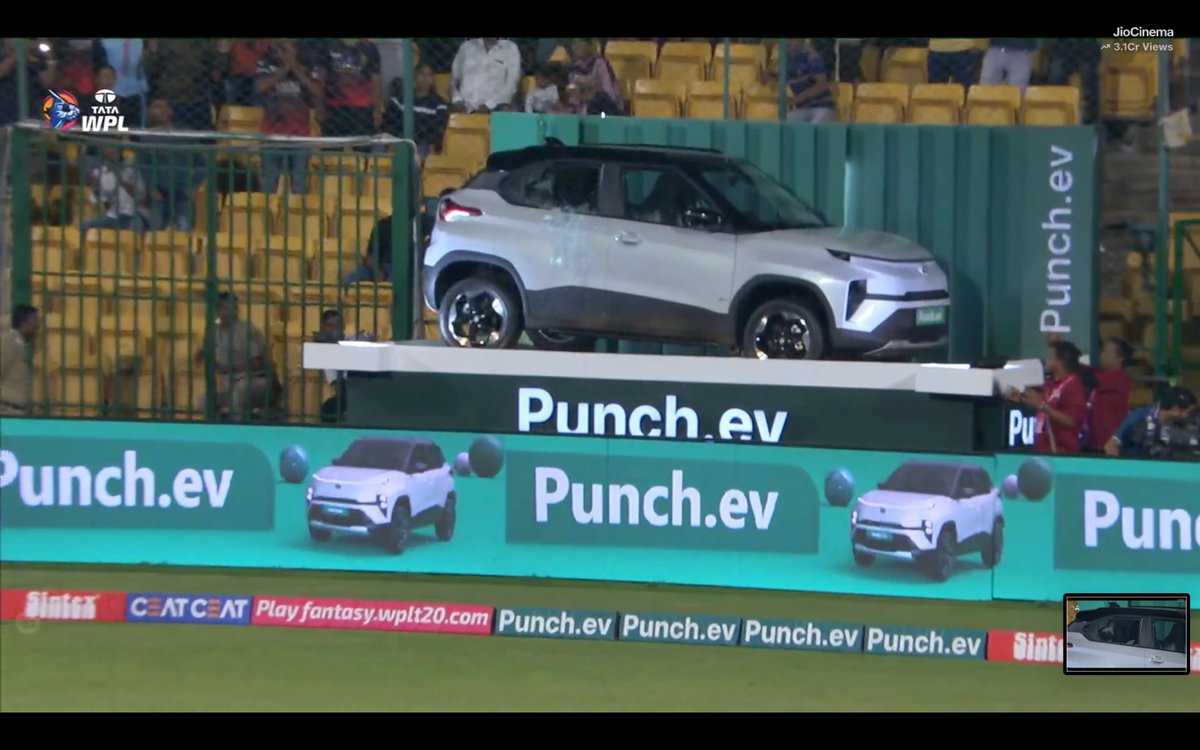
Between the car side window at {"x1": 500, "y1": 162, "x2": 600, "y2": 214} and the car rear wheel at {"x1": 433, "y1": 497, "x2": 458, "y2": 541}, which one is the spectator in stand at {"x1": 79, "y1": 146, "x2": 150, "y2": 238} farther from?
the car rear wheel at {"x1": 433, "y1": 497, "x2": 458, "y2": 541}

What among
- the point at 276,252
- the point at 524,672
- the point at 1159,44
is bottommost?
the point at 524,672

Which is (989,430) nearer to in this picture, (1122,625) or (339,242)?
(1122,625)

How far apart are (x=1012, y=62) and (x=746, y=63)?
2416 millimetres

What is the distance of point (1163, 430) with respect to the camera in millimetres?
13336

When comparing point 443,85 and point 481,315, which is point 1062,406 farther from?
point 443,85

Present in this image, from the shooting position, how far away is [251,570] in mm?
12672

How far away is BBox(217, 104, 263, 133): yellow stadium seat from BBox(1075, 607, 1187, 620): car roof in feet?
33.6

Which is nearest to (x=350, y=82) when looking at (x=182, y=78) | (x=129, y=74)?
(x=182, y=78)

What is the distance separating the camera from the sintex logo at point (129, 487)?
1271cm

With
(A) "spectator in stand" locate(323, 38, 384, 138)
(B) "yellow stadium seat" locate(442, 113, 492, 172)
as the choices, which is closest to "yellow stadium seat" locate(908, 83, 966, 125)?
(B) "yellow stadium seat" locate(442, 113, 492, 172)

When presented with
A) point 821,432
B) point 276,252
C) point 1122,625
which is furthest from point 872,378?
point 276,252

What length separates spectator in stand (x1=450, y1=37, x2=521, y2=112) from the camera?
55.3 ft

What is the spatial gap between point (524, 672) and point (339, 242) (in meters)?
4.85

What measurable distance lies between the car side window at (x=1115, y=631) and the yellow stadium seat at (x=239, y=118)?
10.3 metres
